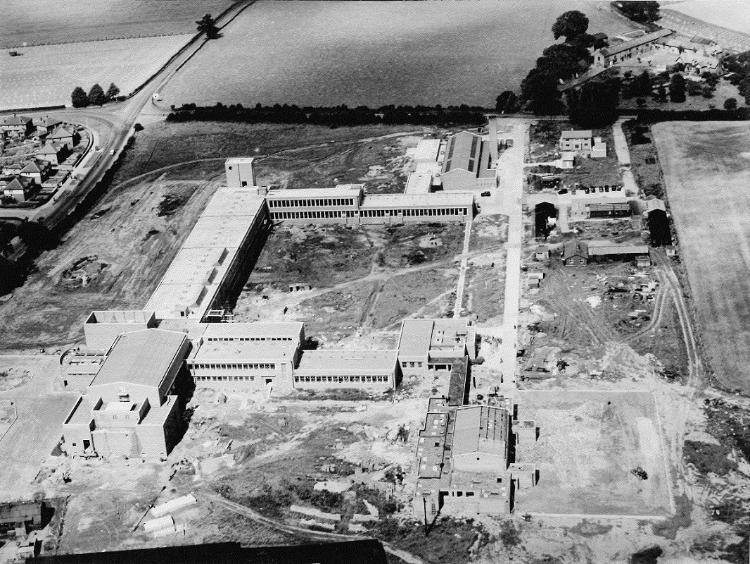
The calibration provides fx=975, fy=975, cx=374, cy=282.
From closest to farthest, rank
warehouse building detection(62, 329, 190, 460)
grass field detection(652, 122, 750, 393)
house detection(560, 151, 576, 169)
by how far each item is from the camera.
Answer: warehouse building detection(62, 329, 190, 460) < grass field detection(652, 122, 750, 393) < house detection(560, 151, 576, 169)

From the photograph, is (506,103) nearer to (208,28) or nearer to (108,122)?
(108,122)

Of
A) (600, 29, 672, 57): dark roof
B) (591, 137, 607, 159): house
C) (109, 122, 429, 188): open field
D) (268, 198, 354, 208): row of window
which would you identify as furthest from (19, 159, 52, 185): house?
(600, 29, 672, 57): dark roof

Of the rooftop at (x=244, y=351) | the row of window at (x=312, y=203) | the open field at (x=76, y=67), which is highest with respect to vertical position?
the rooftop at (x=244, y=351)

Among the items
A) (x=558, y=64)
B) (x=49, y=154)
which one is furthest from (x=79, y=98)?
(x=558, y=64)

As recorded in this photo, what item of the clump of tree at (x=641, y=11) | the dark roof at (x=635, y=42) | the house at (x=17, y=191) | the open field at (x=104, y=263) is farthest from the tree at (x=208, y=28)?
the clump of tree at (x=641, y=11)

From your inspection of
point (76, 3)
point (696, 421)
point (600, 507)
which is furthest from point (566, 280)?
point (76, 3)

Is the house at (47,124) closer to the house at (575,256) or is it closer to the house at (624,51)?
the house at (624,51)

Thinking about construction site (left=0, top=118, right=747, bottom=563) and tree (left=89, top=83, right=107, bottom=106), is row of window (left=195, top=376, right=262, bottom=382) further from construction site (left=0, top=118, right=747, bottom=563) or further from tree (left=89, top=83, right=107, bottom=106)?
tree (left=89, top=83, right=107, bottom=106)
